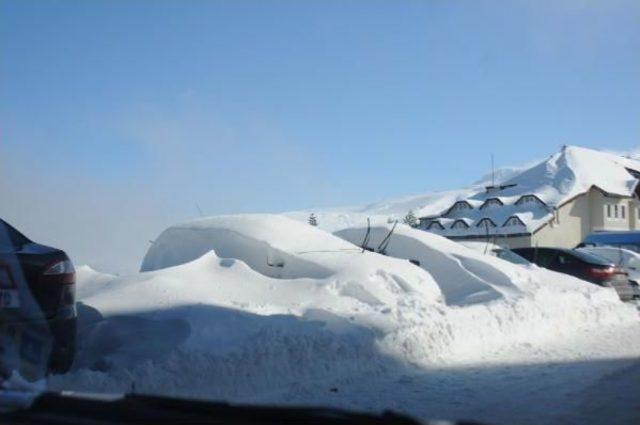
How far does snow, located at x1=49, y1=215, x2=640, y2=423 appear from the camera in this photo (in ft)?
21.1

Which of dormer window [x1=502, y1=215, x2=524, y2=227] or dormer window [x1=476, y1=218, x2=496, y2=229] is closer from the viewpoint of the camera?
dormer window [x1=502, y1=215, x2=524, y2=227]

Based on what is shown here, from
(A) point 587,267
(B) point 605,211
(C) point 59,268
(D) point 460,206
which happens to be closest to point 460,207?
(D) point 460,206

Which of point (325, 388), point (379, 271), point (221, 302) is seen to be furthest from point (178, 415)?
point (379, 271)

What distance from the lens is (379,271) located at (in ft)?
35.9

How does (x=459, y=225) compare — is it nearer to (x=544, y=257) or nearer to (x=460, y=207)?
(x=460, y=207)

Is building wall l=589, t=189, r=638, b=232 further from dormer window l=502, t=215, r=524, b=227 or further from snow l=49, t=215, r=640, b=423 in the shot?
snow l=49, t=215, r=640, b=423

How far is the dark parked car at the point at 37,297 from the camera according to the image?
4746 millimetres

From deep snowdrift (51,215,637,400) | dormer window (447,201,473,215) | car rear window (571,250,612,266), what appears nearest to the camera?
deep snowdrift (51,215,637,400)

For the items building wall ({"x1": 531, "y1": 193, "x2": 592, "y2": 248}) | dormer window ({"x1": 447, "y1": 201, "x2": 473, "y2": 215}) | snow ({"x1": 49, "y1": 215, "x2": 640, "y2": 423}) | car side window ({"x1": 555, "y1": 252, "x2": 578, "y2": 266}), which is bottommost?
snow ({"x1": 49, "y1": 215, "x2": 640, "y2": 423})

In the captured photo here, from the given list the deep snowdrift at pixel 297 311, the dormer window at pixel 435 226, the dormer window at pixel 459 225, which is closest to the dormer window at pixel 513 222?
the dormer window at pixel 459 225

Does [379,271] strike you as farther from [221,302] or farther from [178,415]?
[178,415]

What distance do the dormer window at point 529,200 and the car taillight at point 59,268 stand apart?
162 feet

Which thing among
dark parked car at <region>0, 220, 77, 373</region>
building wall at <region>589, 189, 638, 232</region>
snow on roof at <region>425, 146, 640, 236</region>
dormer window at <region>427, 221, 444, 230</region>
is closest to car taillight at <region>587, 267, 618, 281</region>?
dark parked car at <region>0, 220, 77, 373</region>

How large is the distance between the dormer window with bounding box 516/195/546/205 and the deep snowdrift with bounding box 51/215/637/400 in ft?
128
